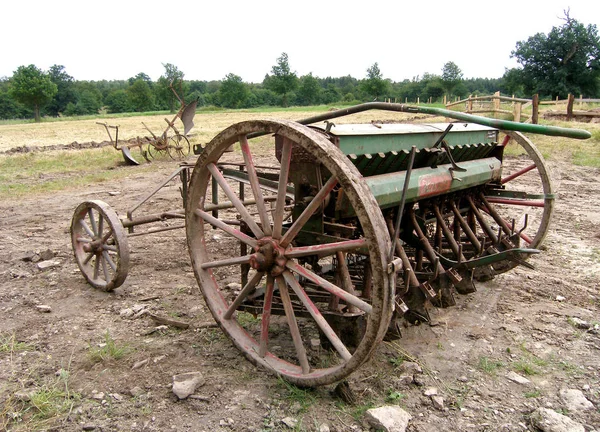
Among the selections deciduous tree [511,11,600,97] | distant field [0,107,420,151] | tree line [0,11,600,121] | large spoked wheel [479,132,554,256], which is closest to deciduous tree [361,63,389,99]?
tree line [0,11,600,121]

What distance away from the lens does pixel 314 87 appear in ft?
282

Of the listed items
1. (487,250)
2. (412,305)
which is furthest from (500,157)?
(412,305)

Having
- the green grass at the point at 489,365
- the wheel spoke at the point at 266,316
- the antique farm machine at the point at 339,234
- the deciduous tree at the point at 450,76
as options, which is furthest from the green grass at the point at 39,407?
the deciduous tree at the point at 450,76

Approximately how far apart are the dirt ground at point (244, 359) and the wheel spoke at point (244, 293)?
36 centimetres

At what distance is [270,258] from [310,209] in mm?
437

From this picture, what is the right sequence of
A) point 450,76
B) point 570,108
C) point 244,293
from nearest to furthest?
point 244,293 → point 570,108 → point 450,76

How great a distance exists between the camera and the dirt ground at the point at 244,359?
2.86 metres

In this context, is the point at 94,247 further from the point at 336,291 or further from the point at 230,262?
the point at 336,291

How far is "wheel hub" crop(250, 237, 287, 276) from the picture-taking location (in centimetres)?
291

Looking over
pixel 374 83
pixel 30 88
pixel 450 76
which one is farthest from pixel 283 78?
pixel 30 88

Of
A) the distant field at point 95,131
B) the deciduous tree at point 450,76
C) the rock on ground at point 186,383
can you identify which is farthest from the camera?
the deciduous tree at point 450,76

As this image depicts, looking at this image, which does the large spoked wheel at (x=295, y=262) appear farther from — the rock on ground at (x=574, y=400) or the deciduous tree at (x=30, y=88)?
the deciduous tree at (x=30, y=88)

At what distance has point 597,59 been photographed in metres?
52.5

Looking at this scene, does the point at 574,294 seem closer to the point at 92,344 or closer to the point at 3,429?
the point at 92,344
